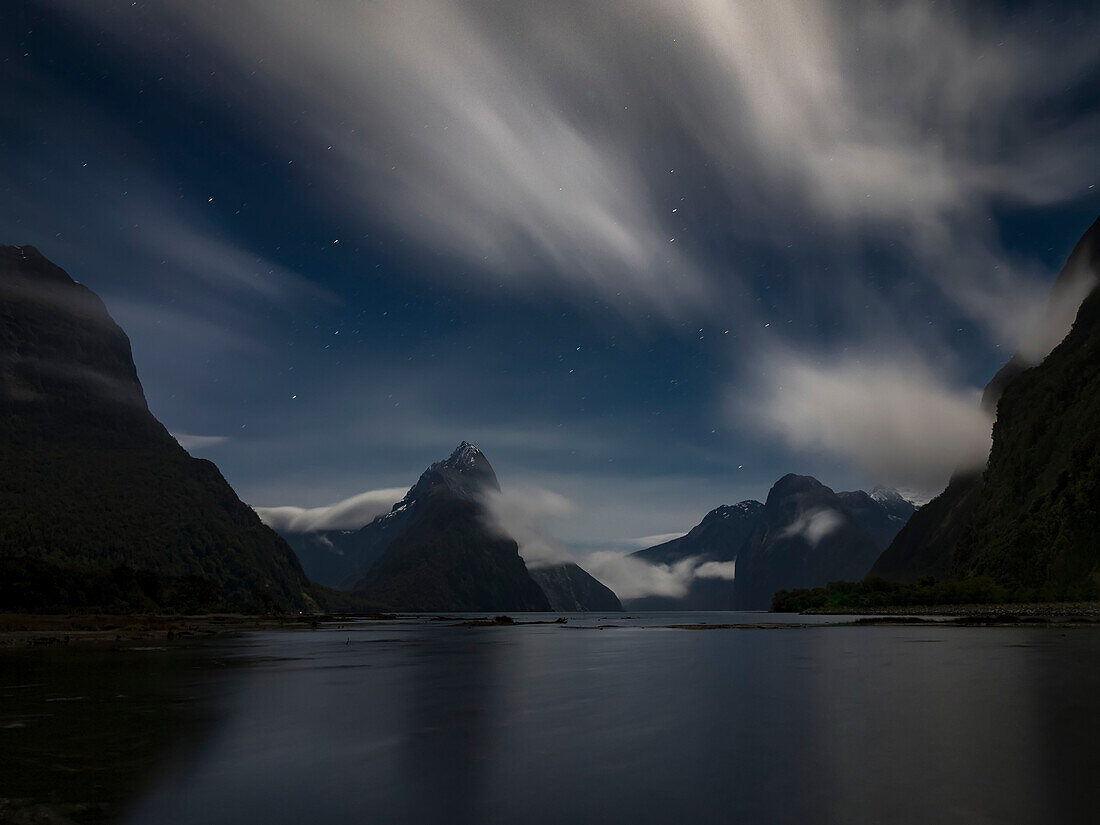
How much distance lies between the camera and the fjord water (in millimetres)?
19422

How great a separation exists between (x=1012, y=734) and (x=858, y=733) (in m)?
6.11

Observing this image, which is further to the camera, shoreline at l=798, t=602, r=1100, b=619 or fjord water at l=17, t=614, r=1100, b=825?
shoreline at l=798, t=602, r=1100, b=619

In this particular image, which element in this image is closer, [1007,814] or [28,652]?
[1007,814]

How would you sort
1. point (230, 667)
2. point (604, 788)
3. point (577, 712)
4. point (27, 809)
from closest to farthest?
point (27, 809) → point (604, 788) → point (577, 712) → point (230, 667)

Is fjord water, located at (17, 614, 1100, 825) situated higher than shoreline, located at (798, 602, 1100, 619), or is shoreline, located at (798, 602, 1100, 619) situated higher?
shoreline, located at (798, 602, 1100, 619)

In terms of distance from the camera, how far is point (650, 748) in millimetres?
28484

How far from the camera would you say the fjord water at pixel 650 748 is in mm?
19422

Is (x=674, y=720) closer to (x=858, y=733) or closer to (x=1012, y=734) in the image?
(x=858, y=733)

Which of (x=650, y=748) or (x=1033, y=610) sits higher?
(x=1033, y=610)

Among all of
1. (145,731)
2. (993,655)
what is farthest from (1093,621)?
(145,731)

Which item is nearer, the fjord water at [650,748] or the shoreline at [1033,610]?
the fjord water at [650,748]

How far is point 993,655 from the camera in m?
65.0

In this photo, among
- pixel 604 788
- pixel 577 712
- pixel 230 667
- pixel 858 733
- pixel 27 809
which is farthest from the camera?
pixel 230 667

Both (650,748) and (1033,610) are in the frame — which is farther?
(1033,610)
